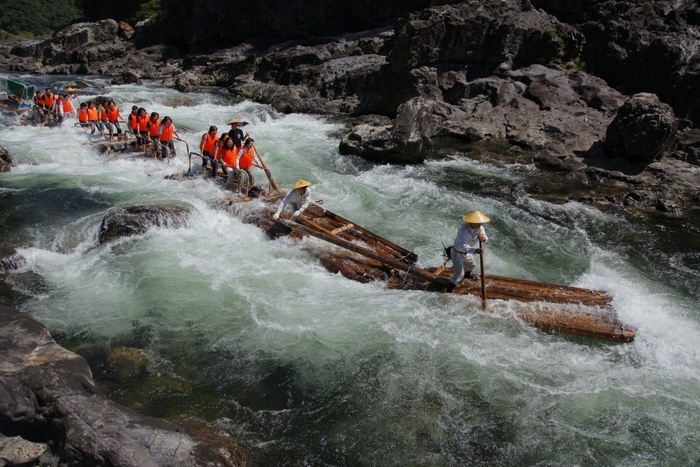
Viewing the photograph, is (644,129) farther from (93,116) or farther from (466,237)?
(93,116)

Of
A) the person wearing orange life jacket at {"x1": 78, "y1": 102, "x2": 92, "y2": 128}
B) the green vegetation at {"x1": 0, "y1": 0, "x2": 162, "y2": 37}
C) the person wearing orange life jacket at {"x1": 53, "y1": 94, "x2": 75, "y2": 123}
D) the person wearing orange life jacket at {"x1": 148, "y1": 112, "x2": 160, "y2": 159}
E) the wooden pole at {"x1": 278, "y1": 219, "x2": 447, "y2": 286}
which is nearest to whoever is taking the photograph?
the wooden pole at {"x1": 278, "y1": 219, "x2": 447, "y2": 286}

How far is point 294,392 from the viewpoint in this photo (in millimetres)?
6230

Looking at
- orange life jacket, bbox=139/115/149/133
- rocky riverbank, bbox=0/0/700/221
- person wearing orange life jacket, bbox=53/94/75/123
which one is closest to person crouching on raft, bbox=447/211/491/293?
rocky riverbank, bbox=0/0/700/221

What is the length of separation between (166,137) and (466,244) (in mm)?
10682

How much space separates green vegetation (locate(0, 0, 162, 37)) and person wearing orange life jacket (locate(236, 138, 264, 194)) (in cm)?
4684

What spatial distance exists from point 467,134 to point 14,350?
17.6 meters

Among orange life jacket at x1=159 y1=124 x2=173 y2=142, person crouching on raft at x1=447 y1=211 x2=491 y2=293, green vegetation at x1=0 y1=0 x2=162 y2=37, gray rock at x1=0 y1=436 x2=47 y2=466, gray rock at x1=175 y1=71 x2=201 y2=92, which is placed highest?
green vegetation at x1=0 y1=0 x2=162 y2=37

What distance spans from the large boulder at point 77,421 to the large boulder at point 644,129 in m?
16.4

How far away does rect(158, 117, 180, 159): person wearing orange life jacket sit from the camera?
14.2 m

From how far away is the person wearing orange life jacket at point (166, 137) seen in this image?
1418 centimetres

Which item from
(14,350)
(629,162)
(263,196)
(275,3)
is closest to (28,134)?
(263,196)

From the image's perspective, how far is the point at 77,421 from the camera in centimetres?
446

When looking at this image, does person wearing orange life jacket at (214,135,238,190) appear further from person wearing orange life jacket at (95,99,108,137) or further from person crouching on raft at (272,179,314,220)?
person wearing orange life jacket at (95,99,108,137)

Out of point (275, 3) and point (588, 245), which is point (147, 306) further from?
point (275, 3)
